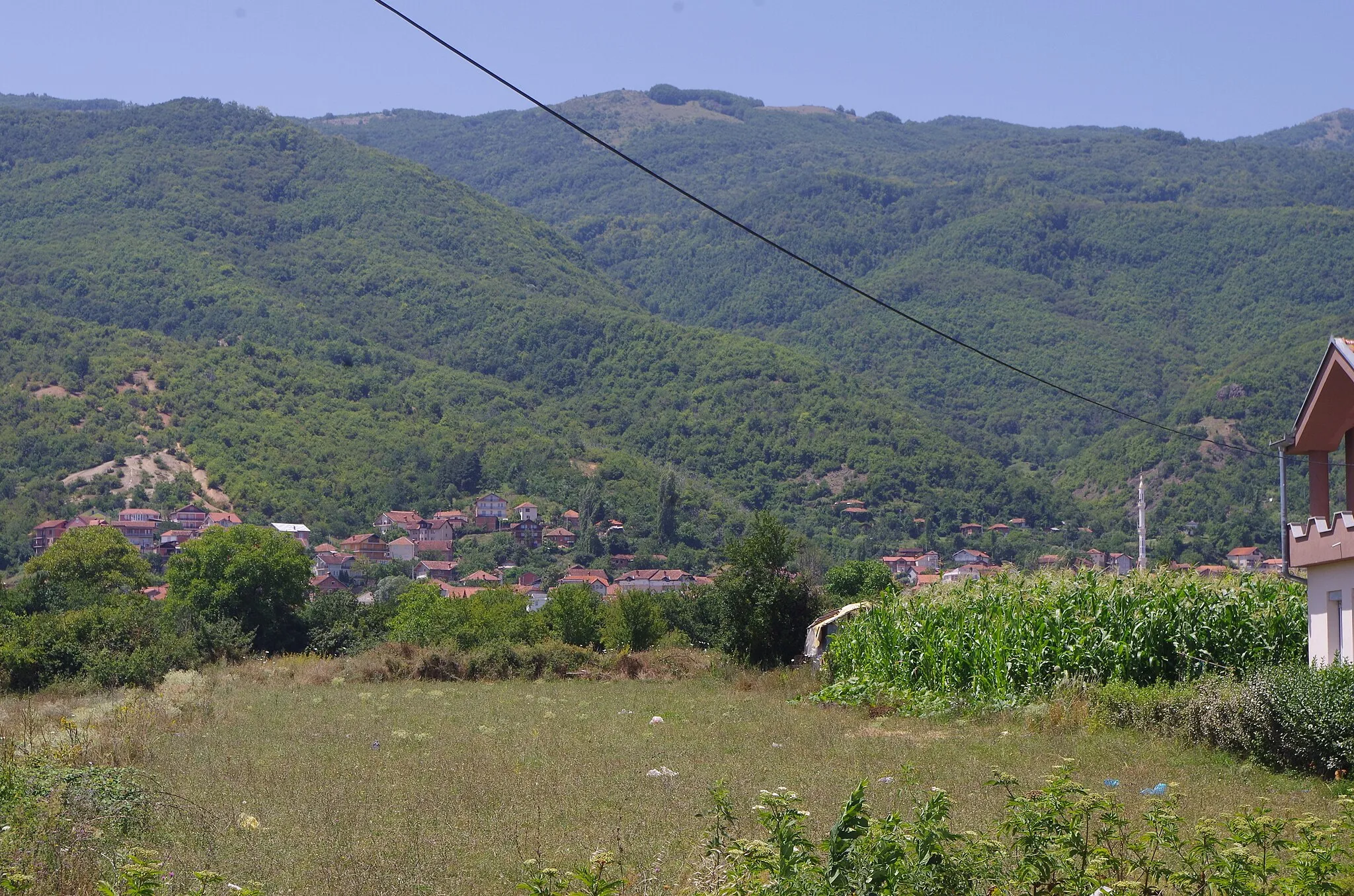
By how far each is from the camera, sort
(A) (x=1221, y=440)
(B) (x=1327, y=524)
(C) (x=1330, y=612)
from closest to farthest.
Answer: (B) (x=1327, y=524)
(C) (x=1330, y=612)
(A) (x=1221, y=440)

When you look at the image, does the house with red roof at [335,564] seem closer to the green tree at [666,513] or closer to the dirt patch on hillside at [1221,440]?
the green tree at [666,513]

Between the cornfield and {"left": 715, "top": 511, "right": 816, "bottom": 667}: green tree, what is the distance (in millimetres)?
5840

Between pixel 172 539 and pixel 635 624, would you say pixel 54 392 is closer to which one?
pixel 172 539

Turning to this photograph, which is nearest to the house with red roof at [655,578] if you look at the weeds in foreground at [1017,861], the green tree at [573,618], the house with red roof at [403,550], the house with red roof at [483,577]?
the house with red roof at [483,577]

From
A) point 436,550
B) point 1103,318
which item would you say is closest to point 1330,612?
point 436,550

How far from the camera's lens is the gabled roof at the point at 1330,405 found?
15162mm

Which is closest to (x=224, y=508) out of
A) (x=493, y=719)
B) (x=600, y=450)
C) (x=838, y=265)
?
(x=600, y=450)

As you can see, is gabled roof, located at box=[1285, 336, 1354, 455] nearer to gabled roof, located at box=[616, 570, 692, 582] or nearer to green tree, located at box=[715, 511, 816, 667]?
green tree, located at box=[715, 511, 816, 667]

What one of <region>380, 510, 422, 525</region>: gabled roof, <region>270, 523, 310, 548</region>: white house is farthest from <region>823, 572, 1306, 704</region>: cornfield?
<region>380, 510, 422, 525</region>: gabled roof

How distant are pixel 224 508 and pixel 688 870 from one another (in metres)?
86.5

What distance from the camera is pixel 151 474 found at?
9281 cm

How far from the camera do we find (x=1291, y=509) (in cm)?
Result: 7325

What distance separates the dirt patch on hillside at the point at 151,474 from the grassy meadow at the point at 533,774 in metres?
70.8

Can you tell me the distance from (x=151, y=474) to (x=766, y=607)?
7487 cm
